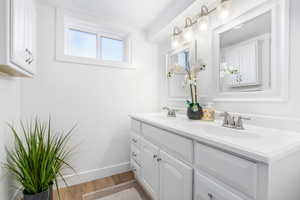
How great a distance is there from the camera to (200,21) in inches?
54.7

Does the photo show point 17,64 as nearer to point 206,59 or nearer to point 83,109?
point 83,109

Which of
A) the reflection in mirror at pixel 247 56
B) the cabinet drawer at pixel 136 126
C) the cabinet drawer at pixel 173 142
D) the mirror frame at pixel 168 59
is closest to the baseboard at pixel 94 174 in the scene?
the cabinet drawer at pixel 136 126

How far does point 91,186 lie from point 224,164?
1675 millimetres

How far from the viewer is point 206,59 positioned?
1486 mm

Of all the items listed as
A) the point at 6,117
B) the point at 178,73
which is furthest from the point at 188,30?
the point at 6,117

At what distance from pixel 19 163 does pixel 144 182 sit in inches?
42.9

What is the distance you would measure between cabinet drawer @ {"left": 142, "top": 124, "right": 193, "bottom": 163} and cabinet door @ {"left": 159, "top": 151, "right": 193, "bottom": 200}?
6cm

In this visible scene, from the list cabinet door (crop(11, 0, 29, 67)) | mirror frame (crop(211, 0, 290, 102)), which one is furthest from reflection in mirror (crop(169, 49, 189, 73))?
cabinet door (crop(11, 0, 29, 67))

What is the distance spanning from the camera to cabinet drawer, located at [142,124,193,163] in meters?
0.90

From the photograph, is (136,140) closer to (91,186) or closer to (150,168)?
(150,168)

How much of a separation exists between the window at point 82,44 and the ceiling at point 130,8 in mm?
309

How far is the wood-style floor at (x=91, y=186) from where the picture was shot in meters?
1.55

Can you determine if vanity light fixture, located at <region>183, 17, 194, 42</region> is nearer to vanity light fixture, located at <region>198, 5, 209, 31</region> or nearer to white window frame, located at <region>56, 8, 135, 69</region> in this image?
vanity light fixture, located at <region>198, 5, 209, 31</region>

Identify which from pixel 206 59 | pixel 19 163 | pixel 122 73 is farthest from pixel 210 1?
pixel 19 163
